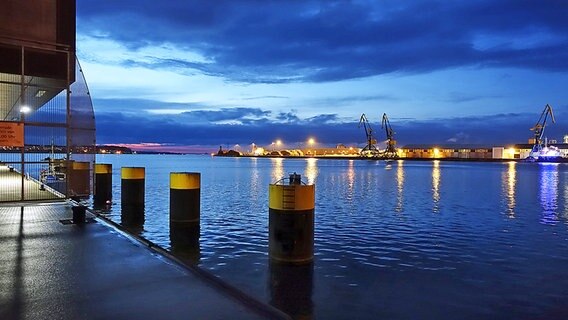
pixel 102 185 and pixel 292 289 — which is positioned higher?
pixel 102 185

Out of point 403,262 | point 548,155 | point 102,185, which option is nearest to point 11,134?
point 403,262

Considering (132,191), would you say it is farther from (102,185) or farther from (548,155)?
(548,155)

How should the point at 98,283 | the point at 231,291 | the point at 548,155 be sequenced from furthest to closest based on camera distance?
the point at 548,155, the point at 98,283, the point at 231,291

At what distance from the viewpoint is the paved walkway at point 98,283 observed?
5508 mm

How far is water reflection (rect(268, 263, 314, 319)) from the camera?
852cm

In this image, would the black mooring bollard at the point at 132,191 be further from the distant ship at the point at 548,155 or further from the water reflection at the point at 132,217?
the distant ship at the point at 548,155

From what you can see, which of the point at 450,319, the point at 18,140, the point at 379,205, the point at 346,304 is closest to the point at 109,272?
the point at 346,304

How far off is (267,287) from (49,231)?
5012 mm

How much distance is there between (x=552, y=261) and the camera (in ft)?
41.6

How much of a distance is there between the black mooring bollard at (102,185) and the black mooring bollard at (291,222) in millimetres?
16017

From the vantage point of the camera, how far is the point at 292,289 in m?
9.65

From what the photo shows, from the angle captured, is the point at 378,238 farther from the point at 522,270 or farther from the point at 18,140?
the point at 18,140

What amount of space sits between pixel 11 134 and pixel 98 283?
802 centimetres

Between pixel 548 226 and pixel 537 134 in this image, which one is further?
pixel 537 134
